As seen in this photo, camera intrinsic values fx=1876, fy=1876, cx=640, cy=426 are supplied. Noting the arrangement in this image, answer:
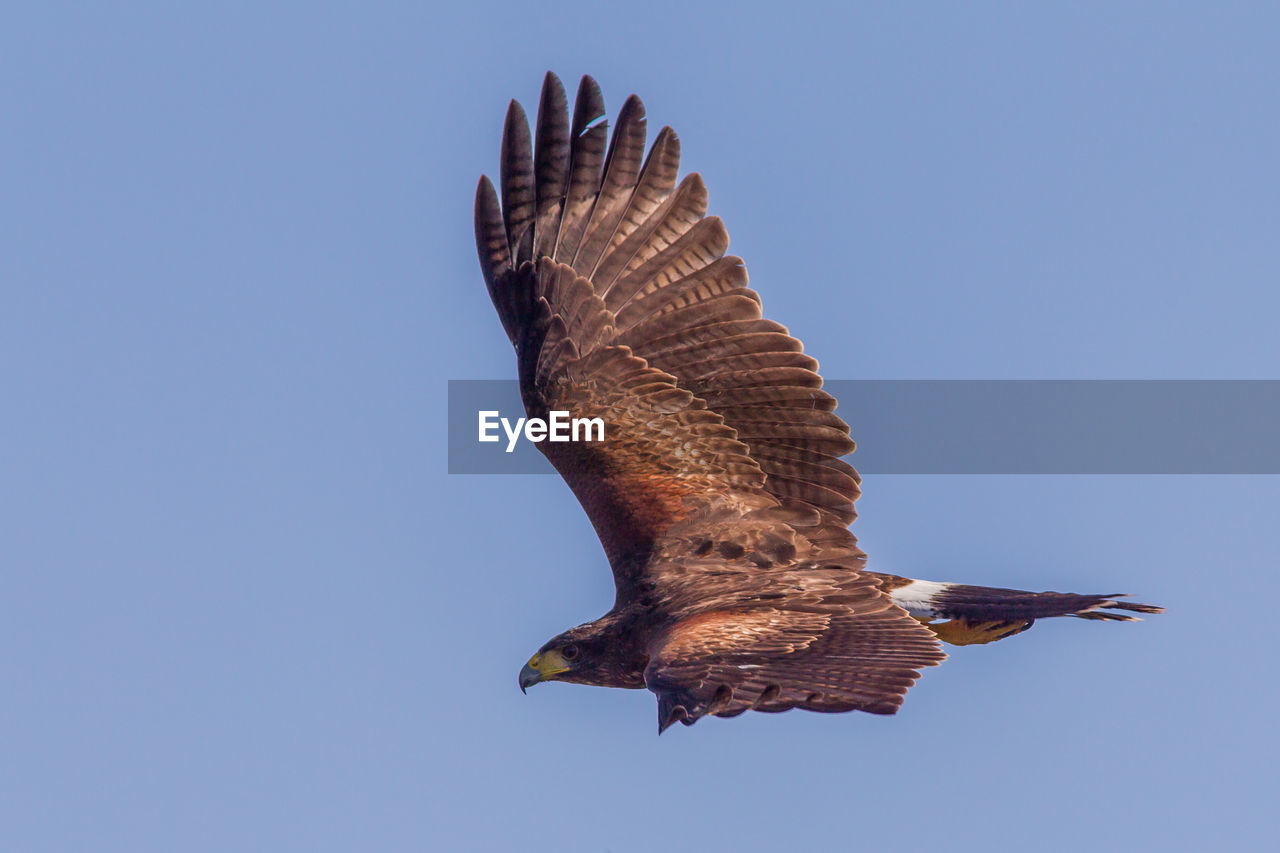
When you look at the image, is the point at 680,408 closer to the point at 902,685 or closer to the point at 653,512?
the point at 653,512

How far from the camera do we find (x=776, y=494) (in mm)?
12914

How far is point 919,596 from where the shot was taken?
12.6m

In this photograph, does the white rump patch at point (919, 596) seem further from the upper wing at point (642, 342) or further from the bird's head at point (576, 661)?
the bird's head at point (576, 661)

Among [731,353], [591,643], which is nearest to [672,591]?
[591,643]

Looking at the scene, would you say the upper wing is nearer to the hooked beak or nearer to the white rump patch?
the white rump patch

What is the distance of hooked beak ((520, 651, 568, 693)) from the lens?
1273cm

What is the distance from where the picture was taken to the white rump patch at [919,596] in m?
12.5

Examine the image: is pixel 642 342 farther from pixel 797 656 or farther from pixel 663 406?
pixel 797 656

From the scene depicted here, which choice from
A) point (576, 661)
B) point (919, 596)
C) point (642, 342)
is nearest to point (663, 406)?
point (642, 342)

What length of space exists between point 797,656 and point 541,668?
96.0 inches

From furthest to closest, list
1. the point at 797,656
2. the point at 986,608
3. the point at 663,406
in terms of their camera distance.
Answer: the point at 663,406 → the point at 986,608 → the point at 797,656

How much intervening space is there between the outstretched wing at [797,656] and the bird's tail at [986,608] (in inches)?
19.8

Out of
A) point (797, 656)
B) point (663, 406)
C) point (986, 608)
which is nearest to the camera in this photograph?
point (797, 656)

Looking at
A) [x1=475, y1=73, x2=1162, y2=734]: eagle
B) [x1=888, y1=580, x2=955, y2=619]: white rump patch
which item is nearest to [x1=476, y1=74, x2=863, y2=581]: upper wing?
[x1=475, y1=73, x2=1162, y2=734]: eagle
